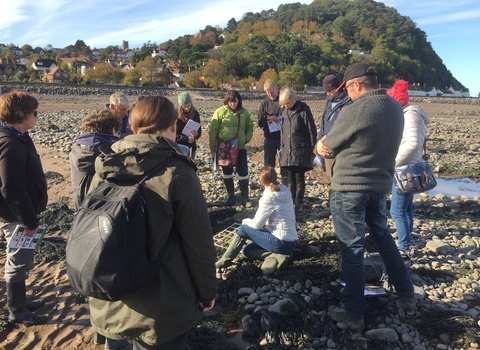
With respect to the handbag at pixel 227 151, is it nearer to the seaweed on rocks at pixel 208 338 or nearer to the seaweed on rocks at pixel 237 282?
the seaweed on rocks at pixel 237 282

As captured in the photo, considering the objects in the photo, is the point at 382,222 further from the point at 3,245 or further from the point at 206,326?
the point at 3,245

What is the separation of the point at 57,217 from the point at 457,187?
31.1ft

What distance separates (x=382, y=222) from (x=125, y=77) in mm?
64058

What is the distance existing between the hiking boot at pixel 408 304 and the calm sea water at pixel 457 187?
5.92 metres

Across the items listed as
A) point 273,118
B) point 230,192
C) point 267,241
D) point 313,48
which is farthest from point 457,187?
point 313,48

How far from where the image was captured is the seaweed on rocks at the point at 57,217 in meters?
5.79

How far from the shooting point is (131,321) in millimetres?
1920

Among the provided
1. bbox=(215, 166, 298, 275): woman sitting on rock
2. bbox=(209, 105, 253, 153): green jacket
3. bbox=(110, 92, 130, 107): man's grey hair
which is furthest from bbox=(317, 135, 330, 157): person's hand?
bbox=(209, 105, 253, 153): green jacket

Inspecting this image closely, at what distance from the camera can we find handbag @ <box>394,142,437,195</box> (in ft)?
13.5

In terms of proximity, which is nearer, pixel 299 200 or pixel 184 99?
pixel 184 99

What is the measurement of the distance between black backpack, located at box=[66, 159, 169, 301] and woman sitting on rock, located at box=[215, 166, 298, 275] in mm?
2378

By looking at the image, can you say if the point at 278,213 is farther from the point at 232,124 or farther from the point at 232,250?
the point at 232,124

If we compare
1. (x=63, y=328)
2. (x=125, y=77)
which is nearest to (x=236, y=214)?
(x=63, y=328)

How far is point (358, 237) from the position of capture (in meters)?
3.08
